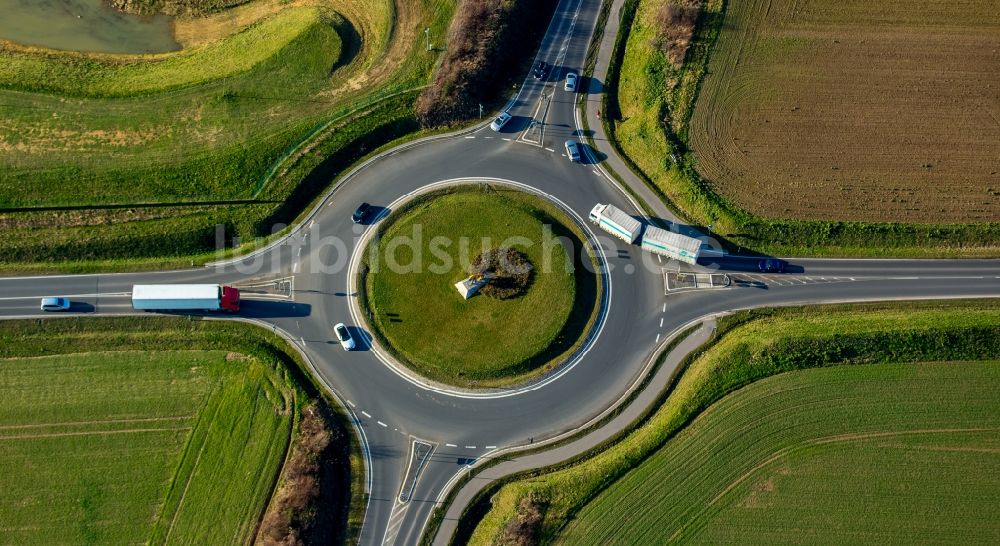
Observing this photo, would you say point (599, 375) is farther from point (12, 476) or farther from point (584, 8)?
point (12, 476)

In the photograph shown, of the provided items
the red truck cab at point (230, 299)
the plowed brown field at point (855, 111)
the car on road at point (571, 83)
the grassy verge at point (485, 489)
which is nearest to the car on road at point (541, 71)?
the car on road at point (571, 83)

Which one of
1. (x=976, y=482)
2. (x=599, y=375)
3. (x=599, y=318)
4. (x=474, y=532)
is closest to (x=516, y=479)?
(x=474, y=532)

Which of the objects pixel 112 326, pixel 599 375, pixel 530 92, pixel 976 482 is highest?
pixel 530 92

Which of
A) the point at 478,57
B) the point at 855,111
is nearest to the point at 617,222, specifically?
the point at 478,57

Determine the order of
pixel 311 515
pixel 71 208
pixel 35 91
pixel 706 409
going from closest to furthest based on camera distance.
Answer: pixel 311 515, pixel 706 409, pixel 71 208, pixel 35 91

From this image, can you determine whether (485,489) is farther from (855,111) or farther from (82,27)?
(82,27)
